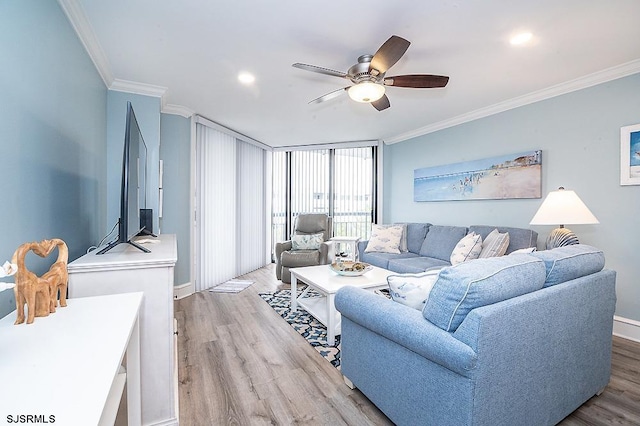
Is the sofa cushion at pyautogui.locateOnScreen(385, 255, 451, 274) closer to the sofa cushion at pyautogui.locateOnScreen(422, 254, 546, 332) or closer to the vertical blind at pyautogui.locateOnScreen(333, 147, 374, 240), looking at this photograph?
the vertical blind at pyautogui.locateOnScreen(333, 147, 374, 240)

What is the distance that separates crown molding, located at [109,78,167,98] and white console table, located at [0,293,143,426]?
261 cm

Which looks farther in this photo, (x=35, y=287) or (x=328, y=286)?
(x=328, y=286)

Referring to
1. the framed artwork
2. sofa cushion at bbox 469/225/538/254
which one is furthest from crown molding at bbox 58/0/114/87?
the framed artwork

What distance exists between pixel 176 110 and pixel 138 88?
640 millimetres

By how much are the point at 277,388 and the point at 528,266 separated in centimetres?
164

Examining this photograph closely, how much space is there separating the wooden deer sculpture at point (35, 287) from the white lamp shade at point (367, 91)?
2136 mm

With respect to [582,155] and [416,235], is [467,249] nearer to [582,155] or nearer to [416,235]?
[416,235]

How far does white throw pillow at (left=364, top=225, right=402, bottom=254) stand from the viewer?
4.34 meters

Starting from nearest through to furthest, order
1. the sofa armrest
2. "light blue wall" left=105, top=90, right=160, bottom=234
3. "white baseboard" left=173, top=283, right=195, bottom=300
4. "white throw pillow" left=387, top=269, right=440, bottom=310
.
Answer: the sofa armrest < "white throw pillow" left=387, top=269, right=440, bottom=310 < "light blue wall" left=105, top=90, right=160, bottom=234 < "white baseboard" left=173, top=283, right=195, bottom=300

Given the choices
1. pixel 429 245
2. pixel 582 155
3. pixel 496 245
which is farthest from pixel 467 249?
pixel 582 155

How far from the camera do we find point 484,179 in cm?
380

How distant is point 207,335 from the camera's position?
2.71 meters

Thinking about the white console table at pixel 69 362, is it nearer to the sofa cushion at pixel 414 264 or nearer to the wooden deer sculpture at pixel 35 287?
the wooden deer sculpture at pixel 35 287

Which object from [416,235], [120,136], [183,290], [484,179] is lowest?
[183,290]
